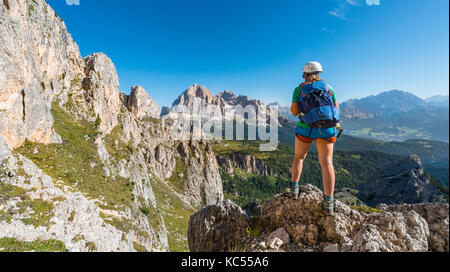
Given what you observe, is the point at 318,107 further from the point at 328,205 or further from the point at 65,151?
the point at 65,151

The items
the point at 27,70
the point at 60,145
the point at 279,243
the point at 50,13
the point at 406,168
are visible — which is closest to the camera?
the point at 279,243

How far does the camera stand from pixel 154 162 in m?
125

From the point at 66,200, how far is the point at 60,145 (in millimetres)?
29965

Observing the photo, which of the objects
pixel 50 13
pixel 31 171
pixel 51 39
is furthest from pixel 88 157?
pixel 50 13

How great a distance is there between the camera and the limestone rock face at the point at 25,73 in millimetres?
30016

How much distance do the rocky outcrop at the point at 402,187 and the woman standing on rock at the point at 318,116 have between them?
368 ft

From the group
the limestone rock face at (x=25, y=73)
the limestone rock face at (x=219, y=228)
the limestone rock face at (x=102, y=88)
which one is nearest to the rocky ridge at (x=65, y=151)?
the limestone rock face at (x=25, y=73)

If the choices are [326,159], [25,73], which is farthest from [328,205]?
[25,73]

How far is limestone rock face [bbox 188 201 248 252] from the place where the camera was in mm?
7688

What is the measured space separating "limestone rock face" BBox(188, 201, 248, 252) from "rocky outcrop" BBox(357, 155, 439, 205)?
111414 mm

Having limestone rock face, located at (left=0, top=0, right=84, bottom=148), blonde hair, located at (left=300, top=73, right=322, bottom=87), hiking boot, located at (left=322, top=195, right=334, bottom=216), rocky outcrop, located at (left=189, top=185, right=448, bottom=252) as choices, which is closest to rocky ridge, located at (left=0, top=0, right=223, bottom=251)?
limestone rock face, located at (left=0, top=0, right=84, bottom=148)

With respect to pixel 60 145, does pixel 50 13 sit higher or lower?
higher

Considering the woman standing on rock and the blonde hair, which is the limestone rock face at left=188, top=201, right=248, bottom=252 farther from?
the blonde hair

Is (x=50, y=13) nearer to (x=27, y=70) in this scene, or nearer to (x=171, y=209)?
(x=27, y=70)
